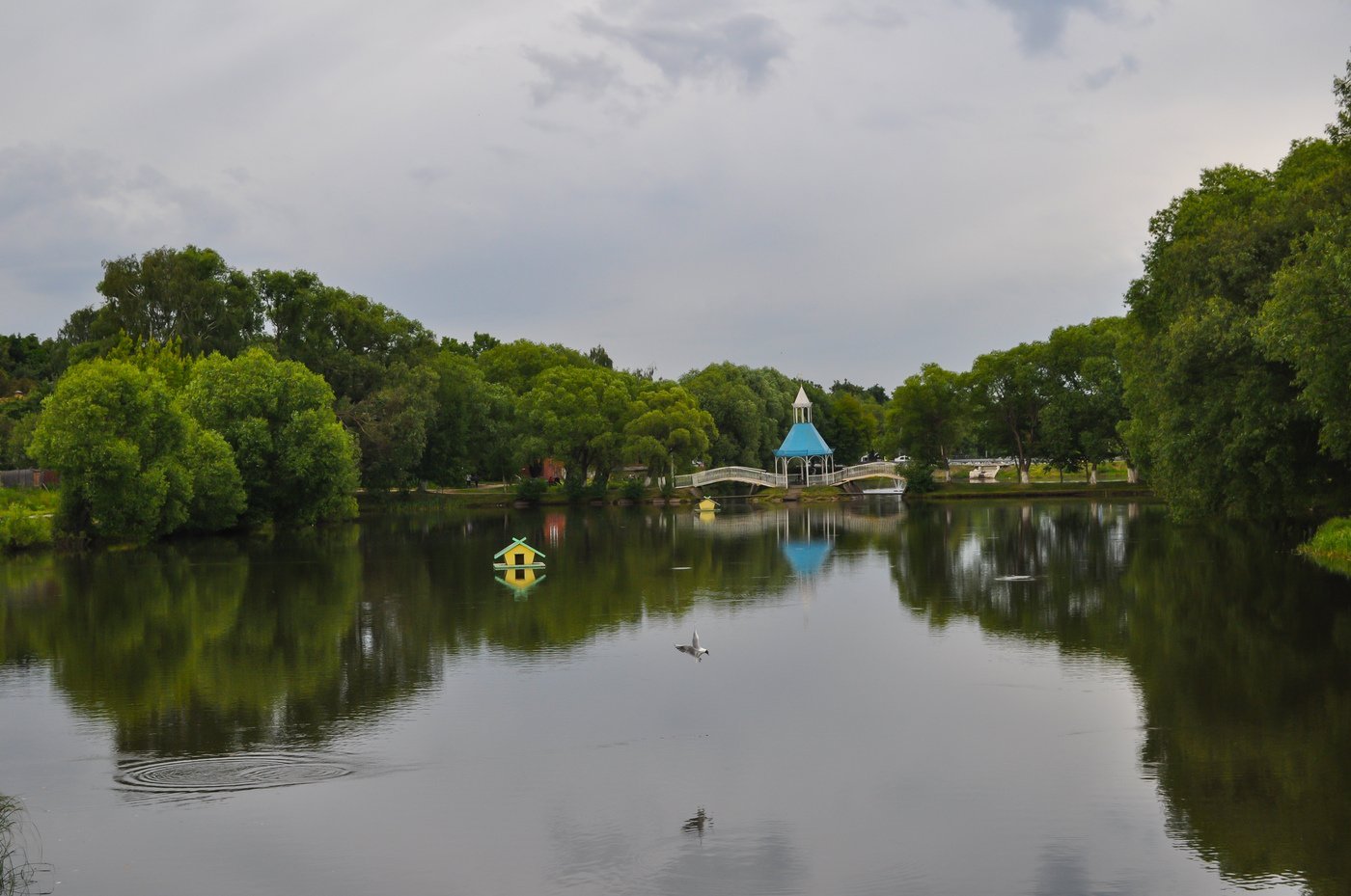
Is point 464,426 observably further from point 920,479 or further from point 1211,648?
point 1211,648

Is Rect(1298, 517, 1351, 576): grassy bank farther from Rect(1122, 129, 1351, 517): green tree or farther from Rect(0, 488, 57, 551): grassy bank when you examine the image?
Rect(0, 488, 57, 551): grassy bank

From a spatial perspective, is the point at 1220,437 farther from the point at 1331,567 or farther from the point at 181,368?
the point at 181,368

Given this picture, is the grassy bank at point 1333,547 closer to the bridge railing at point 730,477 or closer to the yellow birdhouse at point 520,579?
the yellow birdhouse at point 520,579

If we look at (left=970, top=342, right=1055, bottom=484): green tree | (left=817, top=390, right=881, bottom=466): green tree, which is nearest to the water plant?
(left=970, top=342, right=1055, bottom=484): green tree

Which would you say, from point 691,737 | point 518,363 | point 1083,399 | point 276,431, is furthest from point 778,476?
point 691,737

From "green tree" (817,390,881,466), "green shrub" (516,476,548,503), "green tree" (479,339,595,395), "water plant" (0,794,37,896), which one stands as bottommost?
"water plant" (0,794,37,896)

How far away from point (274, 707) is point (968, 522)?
3684 cm

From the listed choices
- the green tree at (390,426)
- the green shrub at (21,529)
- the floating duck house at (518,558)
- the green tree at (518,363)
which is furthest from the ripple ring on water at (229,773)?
the green tree at (518,363)

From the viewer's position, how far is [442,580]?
3011 centimetres

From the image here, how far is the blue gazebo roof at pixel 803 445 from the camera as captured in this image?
71125 millimetres

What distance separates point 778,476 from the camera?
70312 mm

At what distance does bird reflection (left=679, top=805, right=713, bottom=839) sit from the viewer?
1077 centimetres

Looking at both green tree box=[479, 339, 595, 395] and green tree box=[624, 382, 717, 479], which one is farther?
green tree box=[479, 339, 595, 395]

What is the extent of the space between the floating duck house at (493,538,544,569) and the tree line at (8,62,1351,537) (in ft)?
39.1
